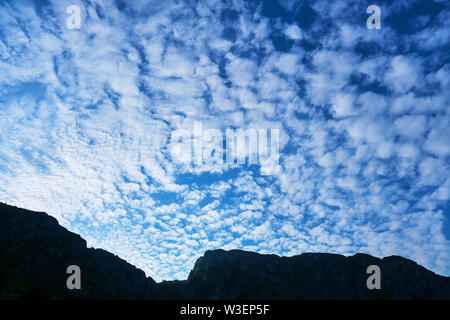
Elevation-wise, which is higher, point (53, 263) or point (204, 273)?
point (53, 263)

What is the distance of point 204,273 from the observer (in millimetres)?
136000

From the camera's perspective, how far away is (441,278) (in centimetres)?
13688

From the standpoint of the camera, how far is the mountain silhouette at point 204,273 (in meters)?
95.6

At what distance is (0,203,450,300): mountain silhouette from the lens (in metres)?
95.6

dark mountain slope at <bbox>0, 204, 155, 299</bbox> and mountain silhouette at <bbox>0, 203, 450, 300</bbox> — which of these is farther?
mountain silhouette at <bbox>0, 203, 450, 300</bbox>

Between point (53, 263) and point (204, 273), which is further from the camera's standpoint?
point (204, 273)

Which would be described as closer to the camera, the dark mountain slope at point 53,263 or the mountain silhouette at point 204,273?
the dark mountain slope at point 53,263
